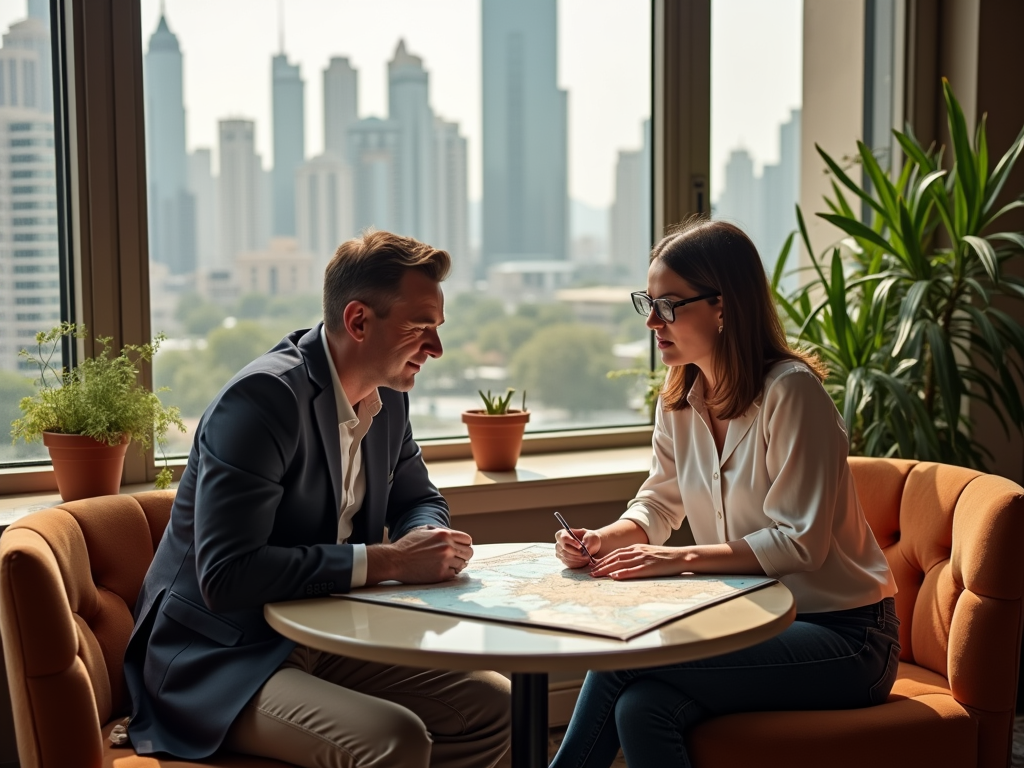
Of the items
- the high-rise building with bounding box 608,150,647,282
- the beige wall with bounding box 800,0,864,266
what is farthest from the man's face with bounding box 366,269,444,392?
the beige wall with bounding box 800,0,864,266

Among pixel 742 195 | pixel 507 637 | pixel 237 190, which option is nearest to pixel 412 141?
pixel 237 190

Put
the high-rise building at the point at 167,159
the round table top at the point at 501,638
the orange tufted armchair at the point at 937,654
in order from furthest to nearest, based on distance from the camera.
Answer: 1. the high-rise building at the point at 167,159
2. the orange tufted armchair at the point at 937,654
3. the round table top at the point at 501,638

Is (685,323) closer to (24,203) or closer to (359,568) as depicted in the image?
(359,568)

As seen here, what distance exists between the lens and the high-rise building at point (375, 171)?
10.4 ft

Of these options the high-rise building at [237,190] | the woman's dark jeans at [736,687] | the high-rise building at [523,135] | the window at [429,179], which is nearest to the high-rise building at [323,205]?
the window at [429,179]

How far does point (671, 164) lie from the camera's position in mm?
3438

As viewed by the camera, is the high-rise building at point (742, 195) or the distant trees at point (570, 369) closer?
the distant trees at point (570, 369)

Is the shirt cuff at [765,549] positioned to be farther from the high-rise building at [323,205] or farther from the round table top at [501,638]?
the high-rise building at [323,205]

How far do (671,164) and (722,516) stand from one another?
161 cm

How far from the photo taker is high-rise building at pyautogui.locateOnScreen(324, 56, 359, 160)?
10.2 ft

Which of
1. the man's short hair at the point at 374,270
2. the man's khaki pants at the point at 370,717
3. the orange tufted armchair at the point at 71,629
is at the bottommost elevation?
the man's khaki pants at the point at 370,717

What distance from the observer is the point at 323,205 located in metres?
3.13

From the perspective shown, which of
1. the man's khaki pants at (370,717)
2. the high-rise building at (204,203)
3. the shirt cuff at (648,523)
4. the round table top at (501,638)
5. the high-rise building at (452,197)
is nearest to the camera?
the round table top at (501,638)

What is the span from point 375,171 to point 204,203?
0.52 meters
